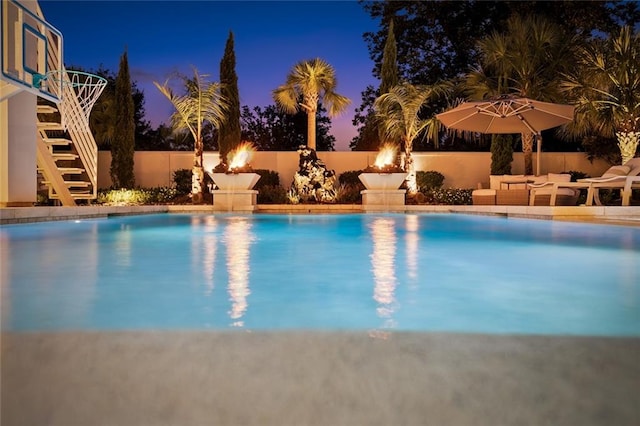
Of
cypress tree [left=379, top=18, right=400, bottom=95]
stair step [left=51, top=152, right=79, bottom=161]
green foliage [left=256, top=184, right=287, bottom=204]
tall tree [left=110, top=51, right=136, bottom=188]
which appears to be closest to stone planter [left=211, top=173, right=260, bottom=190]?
green foliage [left=256, top=184, right=287, bottom=204]

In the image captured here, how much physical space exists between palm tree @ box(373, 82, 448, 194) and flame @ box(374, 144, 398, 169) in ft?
1.73

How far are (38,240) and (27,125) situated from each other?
19.1 feet

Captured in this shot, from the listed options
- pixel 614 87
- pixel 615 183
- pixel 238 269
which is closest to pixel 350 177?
pixel 614 87

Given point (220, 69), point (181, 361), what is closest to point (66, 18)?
point (220, 69)

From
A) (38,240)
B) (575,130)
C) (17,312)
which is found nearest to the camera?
(17,312)

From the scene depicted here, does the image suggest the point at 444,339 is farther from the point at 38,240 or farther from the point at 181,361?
the point at 38,240

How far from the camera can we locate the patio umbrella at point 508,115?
44.5ft

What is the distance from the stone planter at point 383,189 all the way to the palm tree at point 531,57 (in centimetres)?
499

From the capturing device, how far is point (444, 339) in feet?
8.12

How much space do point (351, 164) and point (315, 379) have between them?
19.9 meters

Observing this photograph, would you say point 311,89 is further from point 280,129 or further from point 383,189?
point 280,129

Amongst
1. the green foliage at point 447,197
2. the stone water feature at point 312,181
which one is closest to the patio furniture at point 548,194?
the green foliage at point 447,197

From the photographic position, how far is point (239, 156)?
1748 cm

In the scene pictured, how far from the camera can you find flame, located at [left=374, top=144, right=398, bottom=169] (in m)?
17.7
